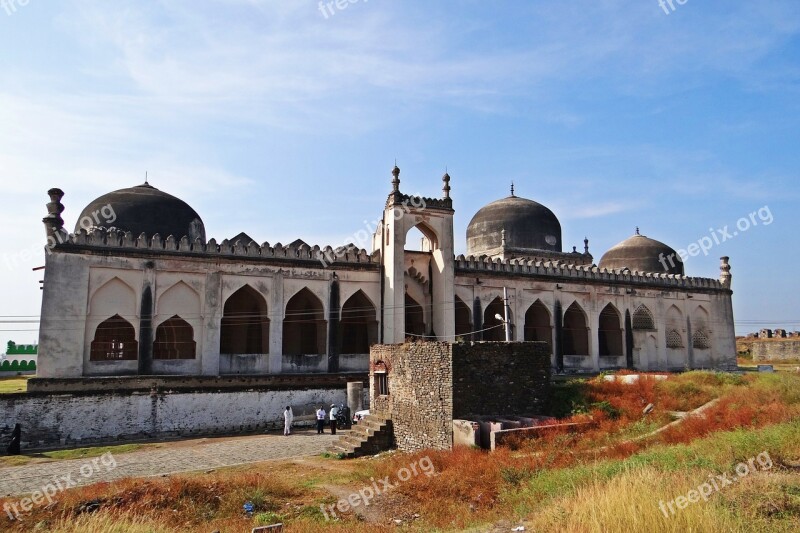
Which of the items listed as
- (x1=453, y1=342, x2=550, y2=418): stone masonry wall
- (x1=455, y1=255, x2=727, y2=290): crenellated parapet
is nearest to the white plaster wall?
(x1=453, y1=342, x2=550, y2=418): stone masonry wall

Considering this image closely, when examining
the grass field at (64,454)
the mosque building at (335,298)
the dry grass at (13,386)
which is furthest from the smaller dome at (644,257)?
the dry grass at (13,386)

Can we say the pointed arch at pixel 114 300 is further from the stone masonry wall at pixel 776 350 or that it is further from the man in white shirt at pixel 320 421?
the stone masonry wall at pixel 776 350

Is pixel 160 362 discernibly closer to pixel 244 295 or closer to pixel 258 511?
pixel 244 295

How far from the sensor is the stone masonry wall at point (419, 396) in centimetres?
1377

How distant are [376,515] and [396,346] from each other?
6790mm

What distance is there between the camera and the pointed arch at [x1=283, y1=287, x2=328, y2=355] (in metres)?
22.8

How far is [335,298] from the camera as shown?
2264 centimetres

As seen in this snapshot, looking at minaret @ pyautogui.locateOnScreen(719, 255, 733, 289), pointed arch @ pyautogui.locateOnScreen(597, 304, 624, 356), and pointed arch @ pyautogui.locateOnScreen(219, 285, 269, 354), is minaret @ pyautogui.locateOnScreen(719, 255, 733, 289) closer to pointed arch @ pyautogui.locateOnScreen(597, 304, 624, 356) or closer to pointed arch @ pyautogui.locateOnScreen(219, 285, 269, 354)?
pointed arch @ pyautogui.locateOnScreen(597, 304, 624, 356)

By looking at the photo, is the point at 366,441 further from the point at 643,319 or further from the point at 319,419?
the point at 643,319

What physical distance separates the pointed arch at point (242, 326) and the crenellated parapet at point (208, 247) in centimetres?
200

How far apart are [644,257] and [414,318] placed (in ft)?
48.6

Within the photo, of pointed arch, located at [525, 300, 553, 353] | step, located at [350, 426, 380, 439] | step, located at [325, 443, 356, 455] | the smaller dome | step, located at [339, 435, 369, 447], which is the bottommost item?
step, located at [325, 443, 356, 455]

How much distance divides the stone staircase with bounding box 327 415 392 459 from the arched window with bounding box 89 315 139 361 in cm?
881

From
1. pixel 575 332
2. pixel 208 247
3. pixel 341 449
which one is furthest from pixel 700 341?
pixel 208 247
